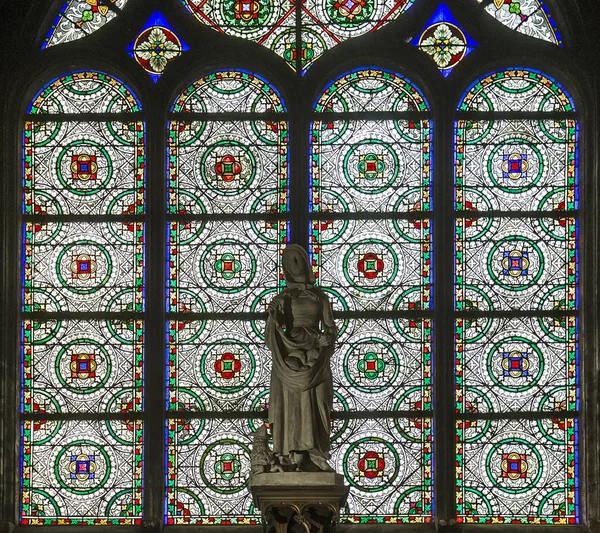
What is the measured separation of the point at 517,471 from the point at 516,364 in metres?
0.85

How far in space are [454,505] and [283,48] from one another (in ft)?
13.2

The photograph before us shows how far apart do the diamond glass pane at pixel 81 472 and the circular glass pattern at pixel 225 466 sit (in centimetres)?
54

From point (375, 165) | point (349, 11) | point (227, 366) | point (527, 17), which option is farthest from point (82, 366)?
point (527, 17)

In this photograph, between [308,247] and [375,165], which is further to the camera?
[375,165]

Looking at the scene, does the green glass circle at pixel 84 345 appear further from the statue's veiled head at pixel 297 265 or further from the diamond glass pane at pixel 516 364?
the diamond glass pane at pixel 516 364

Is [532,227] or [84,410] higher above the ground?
[532,227]

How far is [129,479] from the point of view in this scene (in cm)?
1116

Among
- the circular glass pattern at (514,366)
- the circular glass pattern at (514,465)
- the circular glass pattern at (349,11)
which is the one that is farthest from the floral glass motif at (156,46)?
the circular glass pattern at (514,465)

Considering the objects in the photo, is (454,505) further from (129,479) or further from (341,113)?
(341,113)

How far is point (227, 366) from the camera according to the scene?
1130 cm

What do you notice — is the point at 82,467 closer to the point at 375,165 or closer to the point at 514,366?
the point at 375,165

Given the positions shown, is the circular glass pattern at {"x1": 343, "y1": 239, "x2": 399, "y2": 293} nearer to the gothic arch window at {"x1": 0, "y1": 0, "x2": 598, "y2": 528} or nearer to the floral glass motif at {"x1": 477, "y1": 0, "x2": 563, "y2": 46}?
the gothic arch window at {"x1": 0, "y1": 0, "x2": 598, "y2": 528}
